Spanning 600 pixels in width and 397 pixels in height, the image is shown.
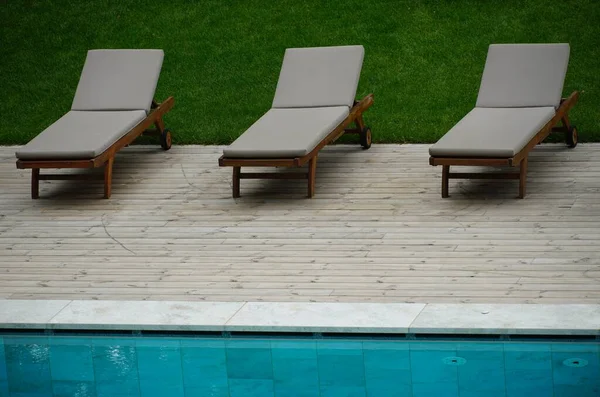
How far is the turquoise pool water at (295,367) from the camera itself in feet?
15.3

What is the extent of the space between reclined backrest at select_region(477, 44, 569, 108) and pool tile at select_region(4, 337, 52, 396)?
4149 millimetres

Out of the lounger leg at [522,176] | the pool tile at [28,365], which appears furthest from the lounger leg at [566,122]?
the pool tile at [28,365]

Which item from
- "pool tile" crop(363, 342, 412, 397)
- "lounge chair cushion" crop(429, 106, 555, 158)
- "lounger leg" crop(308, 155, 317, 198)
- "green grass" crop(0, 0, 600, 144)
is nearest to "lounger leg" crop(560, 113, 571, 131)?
"lounge chair cushion" crop(429, 106, 555, 158)

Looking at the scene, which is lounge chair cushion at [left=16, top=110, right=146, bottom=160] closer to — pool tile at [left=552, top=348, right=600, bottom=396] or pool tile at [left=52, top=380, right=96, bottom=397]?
pool tile at [left=52, top=380, right=96, bottom=397]

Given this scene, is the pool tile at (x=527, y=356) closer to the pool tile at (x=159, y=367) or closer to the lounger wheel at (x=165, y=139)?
the pool tile at (x=159, y=367)

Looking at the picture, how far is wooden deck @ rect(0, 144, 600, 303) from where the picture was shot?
5809 millimetres

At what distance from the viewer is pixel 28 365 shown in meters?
5.13

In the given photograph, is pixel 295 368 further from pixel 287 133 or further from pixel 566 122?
pixel 566 122

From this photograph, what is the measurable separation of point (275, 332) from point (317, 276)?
927 mm

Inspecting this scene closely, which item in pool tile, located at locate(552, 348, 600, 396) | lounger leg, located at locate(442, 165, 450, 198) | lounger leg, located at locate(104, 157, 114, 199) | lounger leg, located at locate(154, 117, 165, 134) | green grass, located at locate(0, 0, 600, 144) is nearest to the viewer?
pool tile, located at locate(552, 348, 600, 396)

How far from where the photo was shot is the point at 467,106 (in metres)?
9.18

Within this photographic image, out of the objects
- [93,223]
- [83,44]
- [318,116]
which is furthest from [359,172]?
[83,44]

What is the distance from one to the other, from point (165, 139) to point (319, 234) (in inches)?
98.8

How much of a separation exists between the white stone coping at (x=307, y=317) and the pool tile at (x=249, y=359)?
0.24ft
